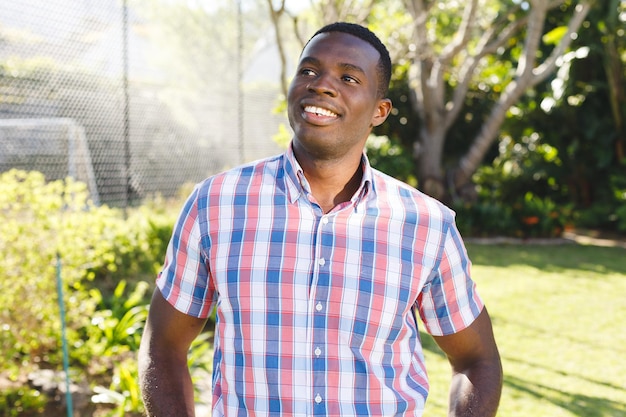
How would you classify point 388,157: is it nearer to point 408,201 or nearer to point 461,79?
point 461,79

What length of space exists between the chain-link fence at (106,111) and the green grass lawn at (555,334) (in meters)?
4.12

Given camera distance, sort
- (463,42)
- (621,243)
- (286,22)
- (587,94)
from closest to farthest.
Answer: (463,42)
(621,243)
(587,94)
(286,22)

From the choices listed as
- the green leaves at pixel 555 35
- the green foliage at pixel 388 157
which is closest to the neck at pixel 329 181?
the green foliage at pixel 388 157

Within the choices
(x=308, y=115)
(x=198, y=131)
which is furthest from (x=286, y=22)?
(x=308, y=115)

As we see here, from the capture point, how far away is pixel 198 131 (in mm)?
10305

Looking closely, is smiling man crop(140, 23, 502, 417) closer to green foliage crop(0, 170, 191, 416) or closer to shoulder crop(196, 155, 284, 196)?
shoulder crop(196, 155, 284, 196)

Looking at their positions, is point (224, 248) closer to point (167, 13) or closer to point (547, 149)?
point (547, 149)

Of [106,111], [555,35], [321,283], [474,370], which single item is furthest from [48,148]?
[555,35]

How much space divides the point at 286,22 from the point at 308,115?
47.6ft

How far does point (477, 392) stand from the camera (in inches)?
66.0

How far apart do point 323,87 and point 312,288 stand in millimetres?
491

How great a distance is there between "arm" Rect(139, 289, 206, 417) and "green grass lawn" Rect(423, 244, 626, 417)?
3005mm

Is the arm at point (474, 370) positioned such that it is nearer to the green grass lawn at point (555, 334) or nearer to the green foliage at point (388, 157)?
the green grass lawn at point (555, 334)

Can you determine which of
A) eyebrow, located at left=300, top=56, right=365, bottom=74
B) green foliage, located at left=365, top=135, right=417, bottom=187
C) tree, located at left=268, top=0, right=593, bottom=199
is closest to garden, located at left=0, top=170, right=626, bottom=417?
eyebrow, located at left=300, top=56, right=365, bottom=74
